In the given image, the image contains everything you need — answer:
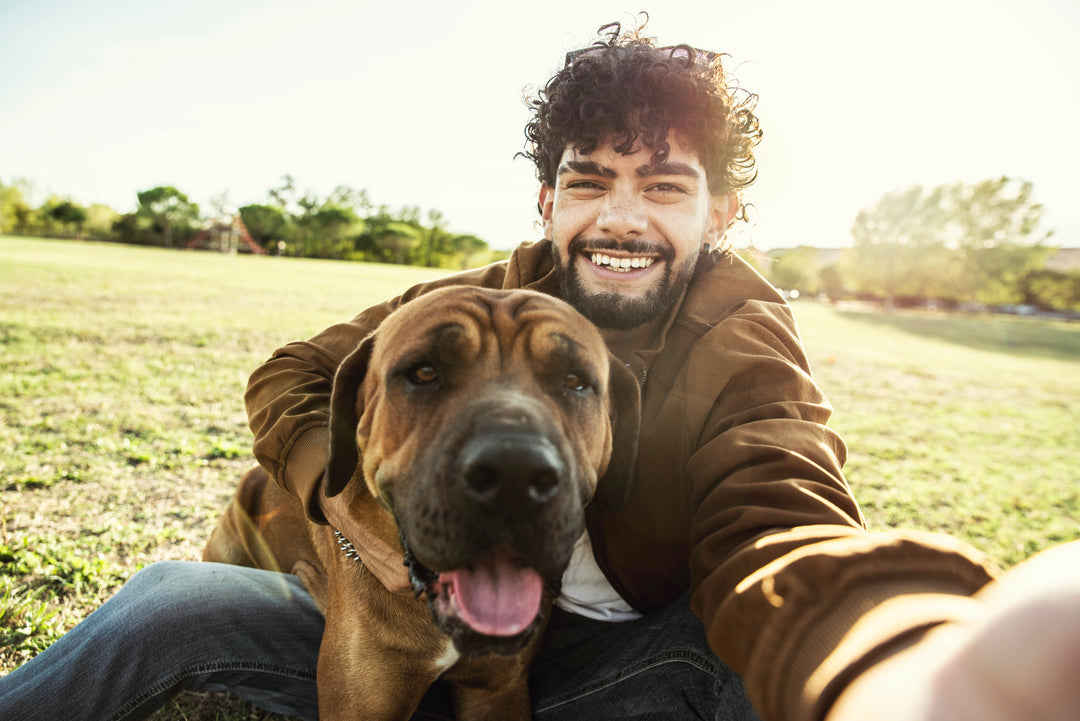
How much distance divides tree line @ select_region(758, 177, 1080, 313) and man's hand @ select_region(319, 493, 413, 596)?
60874mm

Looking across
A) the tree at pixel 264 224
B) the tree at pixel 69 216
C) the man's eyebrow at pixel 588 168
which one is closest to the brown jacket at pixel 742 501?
the man's eyebrow at pixel 588 168

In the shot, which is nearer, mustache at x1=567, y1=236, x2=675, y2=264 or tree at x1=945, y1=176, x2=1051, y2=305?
mustache at x1=567, y1=236, x2=675, y2=264

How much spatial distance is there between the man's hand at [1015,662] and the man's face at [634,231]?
221 cm

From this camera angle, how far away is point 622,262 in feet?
10.0

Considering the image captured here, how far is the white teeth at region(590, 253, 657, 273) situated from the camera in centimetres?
302

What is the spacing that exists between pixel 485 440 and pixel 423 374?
0.59m

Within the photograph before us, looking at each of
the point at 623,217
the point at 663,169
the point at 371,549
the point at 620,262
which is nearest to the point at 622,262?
the point at 620,262

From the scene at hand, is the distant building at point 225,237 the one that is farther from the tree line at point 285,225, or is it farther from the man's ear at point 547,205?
the man's ear at point 547,205

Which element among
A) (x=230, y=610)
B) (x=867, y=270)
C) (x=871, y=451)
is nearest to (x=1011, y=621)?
(x=230, y=610)

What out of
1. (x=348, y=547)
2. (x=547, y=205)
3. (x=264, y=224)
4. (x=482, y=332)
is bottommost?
(x=348, y=547)

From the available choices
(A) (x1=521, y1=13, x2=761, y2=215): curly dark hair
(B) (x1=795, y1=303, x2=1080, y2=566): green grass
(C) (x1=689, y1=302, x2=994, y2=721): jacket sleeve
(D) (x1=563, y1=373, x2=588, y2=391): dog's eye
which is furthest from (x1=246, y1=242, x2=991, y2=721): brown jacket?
(B) (x1=795, y1=303, x2=1080, y2=566): green grass

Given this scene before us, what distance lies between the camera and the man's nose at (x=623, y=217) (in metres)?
2.97

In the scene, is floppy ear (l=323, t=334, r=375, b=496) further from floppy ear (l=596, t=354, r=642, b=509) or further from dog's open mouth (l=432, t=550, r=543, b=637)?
floppy ear (l=596, t=354, r=642, b=509)

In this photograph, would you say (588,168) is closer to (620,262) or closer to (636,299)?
(620,262)
